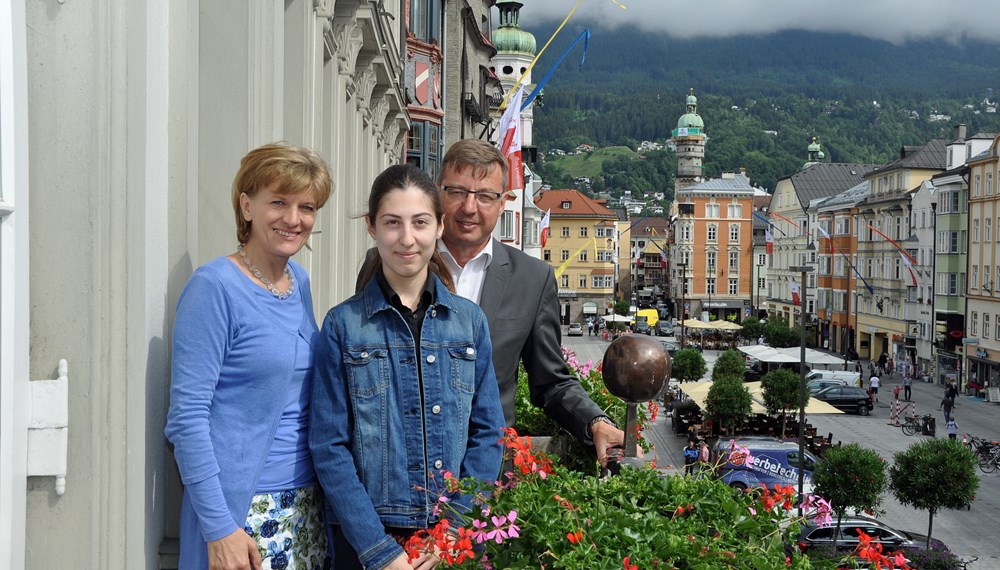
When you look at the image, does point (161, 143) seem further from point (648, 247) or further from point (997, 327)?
point (648, 247)

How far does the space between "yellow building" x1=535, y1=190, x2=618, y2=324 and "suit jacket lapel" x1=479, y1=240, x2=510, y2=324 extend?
104 metres

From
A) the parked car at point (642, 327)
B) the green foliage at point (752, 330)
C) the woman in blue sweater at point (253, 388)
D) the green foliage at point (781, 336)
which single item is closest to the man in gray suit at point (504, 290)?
the woman in blue sweater at point (253, 388)

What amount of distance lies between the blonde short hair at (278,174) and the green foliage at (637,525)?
1093 millimetres

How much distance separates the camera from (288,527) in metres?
3.25

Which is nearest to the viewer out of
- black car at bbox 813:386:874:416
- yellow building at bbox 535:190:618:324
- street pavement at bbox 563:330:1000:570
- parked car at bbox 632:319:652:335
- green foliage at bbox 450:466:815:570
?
green foliage at bbox 450:466:815:570

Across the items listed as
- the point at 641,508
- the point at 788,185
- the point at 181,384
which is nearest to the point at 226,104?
the point at 181,384

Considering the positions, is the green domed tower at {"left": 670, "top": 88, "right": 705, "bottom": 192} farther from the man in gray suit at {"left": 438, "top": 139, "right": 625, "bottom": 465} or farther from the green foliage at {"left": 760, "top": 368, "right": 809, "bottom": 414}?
the man in gray suit at {"left": 438, "top": 139, "right": 625, "bottom": 465}

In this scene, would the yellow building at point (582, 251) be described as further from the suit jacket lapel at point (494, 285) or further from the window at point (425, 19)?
the suit jacket lapel at point (494, 285)

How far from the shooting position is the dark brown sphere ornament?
3713mm

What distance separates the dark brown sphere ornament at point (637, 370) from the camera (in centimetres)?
371

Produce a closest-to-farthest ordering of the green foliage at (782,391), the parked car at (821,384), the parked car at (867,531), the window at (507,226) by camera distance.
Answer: the parked car at (867,531) → the green foliage at (782,391) → the parked car at (821,384) → the window at (507,226)

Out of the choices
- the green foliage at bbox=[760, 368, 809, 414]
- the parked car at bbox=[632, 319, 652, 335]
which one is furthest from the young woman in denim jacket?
the parked car at bbox=[632, 319, 652, 335]

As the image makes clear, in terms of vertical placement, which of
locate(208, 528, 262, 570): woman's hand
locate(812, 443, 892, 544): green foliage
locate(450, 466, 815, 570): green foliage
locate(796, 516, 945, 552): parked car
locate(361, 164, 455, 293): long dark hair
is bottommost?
locate(796, 516, 945, 552): parked car

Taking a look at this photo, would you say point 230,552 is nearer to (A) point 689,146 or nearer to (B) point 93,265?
(B) point 93,265
